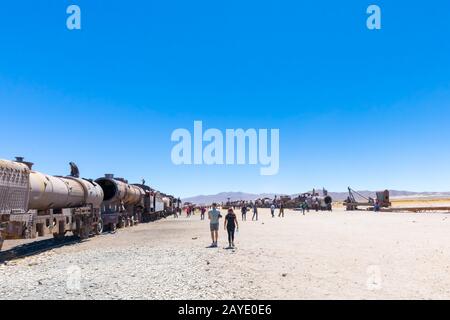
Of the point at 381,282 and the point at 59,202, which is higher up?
the point at 59,202

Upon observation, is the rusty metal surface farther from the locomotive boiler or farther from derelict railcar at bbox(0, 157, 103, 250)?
the locomotive boiler

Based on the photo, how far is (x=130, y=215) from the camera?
35.6 meters

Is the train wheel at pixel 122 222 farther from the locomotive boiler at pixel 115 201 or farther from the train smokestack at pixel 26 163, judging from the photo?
the train smokestack at pixel 26 163

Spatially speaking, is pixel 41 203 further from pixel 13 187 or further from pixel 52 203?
pixel 13 187

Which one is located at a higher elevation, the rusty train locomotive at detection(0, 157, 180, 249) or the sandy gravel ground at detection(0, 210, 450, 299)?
the rusty train locomotive at detection(0, 157, 180, 249)

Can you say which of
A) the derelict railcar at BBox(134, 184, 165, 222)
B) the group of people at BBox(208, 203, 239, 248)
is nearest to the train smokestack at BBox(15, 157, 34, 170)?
the group of people at BBox(208, 203, 239, 248)

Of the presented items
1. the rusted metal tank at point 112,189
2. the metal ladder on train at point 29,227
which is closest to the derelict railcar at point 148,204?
the rusted metal tank at point 112,189

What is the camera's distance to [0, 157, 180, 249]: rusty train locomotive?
14.8 m

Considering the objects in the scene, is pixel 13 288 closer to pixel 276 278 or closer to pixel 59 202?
pixel 276 278

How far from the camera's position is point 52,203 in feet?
60.5

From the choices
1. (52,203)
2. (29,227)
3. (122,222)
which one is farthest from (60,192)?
(122,222)
